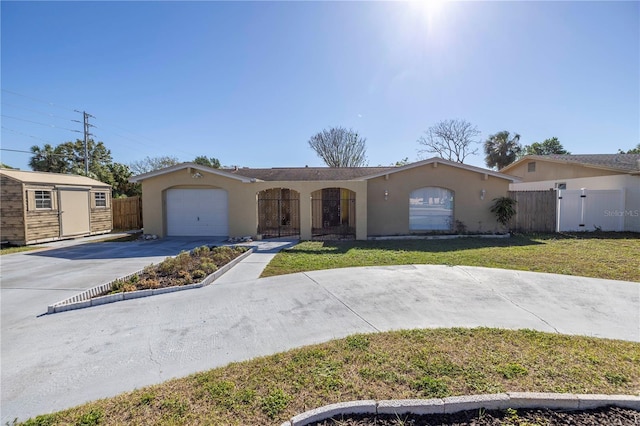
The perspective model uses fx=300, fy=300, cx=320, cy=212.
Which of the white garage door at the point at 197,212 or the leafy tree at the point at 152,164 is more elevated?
the leafy tree at the point at 152,164

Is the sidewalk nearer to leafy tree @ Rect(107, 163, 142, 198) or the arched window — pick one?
the arched window

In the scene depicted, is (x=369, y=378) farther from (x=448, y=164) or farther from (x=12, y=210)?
(x=12, y=210)

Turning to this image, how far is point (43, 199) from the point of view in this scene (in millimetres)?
13664

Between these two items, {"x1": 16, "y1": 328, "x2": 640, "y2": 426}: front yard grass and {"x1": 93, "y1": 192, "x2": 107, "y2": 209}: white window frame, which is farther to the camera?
{"x1": 93, "y1": 192, "x2": 107, "y2": 209}: white window frame

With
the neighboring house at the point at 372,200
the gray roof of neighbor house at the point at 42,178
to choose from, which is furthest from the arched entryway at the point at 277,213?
the gray roof of neighbor house at the point at 42,178

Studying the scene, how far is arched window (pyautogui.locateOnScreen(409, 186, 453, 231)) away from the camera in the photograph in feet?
46.3

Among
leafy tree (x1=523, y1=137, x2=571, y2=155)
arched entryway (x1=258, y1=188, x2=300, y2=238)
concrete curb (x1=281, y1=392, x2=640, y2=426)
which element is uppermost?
leafy tree (x1=523, y1=137, x2=571, y2=155)

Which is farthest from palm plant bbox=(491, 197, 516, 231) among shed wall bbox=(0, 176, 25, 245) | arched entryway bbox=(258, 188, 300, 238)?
shed wall bbox=(0, 176, 25, 245)

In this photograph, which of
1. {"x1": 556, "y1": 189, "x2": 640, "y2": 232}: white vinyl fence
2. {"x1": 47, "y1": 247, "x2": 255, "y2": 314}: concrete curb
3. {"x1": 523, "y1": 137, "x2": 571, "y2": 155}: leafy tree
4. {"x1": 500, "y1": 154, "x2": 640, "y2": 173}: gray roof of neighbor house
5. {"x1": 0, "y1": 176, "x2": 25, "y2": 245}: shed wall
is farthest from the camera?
{"x1": 523, "y1": 137, "x2": 571, "y2": 155}: leafy tree

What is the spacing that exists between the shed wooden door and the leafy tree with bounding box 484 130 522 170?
34605mm

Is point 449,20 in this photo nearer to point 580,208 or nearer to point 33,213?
point 580,208

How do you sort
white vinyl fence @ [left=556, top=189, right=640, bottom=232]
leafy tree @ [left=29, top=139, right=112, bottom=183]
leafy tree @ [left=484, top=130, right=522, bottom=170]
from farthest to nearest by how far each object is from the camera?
leafy tree @ [left=484, top=130, right=522, bottom=170]
leafy tree @ [left=29, top=139, right=112, bottom=183]
white vinyl fence @ [left=556, top=189, right=640, bottom=232]

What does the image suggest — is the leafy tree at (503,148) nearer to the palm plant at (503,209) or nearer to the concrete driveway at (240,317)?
the palm plant at (503,209)

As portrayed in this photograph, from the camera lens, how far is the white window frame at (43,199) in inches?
526
